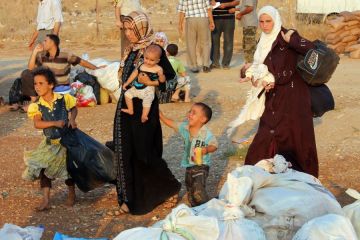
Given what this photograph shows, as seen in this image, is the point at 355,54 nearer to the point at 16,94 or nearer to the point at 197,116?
the point at 16,94

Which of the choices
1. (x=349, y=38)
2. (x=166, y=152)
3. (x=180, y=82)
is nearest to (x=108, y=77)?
(x=180, y=82)

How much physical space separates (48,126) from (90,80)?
4.88 metres

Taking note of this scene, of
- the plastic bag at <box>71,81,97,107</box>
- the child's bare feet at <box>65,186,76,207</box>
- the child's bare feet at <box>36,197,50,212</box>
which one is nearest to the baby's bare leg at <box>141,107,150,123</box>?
the child's bare feet at <box>65,186,76,207</box>

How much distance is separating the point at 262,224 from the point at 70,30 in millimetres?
20212

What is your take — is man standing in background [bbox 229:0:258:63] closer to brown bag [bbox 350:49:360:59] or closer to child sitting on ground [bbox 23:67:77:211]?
brown bag [bbox 350:49:360:59]

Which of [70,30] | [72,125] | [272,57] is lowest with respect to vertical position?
[70,30]

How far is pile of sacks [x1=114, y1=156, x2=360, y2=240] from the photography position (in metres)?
3.76

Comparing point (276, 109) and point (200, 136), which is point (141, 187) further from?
point (276, 109)

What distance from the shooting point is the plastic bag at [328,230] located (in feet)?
12.3

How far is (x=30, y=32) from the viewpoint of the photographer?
23.2 metres

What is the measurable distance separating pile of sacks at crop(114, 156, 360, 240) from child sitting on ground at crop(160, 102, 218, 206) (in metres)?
0.90

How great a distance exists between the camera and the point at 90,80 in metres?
10.6

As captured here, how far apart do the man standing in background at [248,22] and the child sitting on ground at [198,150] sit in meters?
7.78

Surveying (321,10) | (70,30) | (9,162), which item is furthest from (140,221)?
(70,30)
